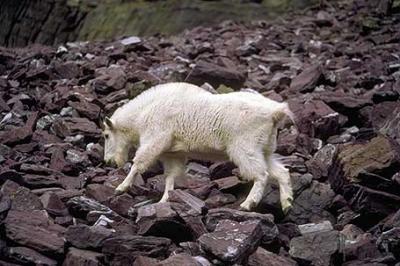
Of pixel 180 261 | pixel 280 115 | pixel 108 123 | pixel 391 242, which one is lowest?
pixel 391 242

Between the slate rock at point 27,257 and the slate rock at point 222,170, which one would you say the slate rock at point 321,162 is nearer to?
the slate rock at point 222,170

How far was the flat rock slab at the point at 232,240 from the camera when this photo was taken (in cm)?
603

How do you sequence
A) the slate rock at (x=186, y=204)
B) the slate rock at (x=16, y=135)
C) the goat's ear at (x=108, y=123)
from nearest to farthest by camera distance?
the slate rock at (x=186, y=204) < the goat's ear at (x=108, y=123) < the slate rock at (x=16, y=135)

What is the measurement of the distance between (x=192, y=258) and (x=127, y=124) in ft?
10.1

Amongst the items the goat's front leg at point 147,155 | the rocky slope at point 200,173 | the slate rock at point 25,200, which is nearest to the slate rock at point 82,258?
the rocky slope at point 200,173

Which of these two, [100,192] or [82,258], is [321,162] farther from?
Answer: [82,258]

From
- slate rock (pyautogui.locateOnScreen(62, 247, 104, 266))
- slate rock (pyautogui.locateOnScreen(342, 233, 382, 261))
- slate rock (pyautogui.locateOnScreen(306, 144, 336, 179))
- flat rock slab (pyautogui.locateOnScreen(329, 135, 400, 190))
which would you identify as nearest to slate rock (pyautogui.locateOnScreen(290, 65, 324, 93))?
slate rock (pyautogui.locateOnScreen(306, 144, 336, 179))

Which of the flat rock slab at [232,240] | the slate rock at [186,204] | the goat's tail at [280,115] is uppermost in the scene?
the goat's tail at [280,115]

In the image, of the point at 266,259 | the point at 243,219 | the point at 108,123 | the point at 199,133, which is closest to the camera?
the point at 266,259

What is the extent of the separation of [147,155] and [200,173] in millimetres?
1649

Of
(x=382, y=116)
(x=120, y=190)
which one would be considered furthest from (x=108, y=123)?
(x=382, y=116)

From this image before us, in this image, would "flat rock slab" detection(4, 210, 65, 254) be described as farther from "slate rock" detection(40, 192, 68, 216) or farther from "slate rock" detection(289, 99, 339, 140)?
"slate rock" detection(289, 99, 339, 140)

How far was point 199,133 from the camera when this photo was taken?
26.3ft

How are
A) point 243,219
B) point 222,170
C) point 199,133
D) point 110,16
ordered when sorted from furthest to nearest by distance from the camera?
point 110,16, point 222,170, point 199,133, point 243,219
